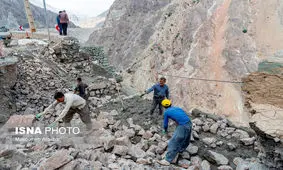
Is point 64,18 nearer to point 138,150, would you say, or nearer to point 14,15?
point 138,150

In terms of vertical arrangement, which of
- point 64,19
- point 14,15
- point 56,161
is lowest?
point 56,161

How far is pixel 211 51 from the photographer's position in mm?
8617

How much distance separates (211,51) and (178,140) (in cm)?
486

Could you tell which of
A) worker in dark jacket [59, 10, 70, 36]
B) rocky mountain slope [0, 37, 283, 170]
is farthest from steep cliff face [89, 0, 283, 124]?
worker in dark jacket [59, 10, 70, 36]

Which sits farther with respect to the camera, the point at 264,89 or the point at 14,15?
the point at 14,15

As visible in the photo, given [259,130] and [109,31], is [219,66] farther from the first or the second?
[109,31]

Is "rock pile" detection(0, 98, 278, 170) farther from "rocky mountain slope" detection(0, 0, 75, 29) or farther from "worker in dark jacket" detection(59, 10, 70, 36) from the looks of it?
"rocky mountain slope" detection(0, 0, 75, 29)

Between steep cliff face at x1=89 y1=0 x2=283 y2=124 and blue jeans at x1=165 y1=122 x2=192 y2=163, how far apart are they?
2.54 meters

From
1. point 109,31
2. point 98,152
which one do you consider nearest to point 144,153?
point 98,152

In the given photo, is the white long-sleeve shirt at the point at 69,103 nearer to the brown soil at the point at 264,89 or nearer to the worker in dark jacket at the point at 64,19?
the brown soil at the point at 264,89

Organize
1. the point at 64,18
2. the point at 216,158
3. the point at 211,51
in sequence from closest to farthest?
the point at 216,158 < the point at 211,51 < the point at 64,18

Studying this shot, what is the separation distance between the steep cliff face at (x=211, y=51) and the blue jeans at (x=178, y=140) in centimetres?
254

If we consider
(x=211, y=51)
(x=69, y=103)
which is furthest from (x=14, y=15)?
(x=69, y=103)

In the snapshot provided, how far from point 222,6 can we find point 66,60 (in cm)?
777
